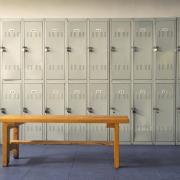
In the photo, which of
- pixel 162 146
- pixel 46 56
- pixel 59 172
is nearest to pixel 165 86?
pixel 162 146

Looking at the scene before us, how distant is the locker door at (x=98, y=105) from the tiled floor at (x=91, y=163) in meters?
0.25

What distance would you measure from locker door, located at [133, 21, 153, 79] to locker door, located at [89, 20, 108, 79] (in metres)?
0.54

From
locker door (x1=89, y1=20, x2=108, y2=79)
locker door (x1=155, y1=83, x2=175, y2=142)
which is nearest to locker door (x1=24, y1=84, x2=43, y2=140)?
locker door (x1=89, y1=20, x2=108, y2=79)

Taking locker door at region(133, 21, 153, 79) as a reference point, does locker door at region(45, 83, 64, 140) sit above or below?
below

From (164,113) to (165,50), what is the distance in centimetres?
113

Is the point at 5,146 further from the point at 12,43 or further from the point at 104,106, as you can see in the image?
the point at 12,43

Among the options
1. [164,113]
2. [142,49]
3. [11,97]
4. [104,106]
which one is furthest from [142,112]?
[11,97]

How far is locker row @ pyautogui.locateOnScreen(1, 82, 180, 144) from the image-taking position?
5461 mm

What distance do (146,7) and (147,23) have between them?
1.41 ft

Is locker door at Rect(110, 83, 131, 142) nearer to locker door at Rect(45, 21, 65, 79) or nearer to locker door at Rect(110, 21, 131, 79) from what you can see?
locker door at Rect(110, 21, 131, 79)

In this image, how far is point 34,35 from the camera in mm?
5531

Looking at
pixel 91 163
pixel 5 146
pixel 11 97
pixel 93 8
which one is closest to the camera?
pixel 5 146

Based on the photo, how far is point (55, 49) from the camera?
217 inches

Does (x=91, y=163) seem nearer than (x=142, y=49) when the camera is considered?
A: Yes
